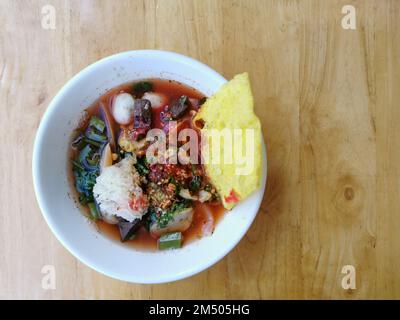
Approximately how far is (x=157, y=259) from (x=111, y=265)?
0.15 meters

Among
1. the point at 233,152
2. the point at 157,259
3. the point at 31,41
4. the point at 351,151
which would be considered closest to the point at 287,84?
the point at 351,151

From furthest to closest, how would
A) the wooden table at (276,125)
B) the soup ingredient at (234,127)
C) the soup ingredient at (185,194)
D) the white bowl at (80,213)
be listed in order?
1. the wooden table at (276,125)
2. the soup ingredient at (185,194)
3. the white bowl at (80,213)
4. the soup ingredient at (234,127)

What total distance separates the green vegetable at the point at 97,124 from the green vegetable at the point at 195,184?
33cm

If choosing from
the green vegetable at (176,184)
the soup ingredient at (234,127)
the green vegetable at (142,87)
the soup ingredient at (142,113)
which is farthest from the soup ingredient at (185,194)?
the green vegetable at (142,87)

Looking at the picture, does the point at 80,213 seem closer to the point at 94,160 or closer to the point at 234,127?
the point at 94,160

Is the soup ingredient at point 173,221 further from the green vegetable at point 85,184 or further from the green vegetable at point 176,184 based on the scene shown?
the green vegetable at point 85,184

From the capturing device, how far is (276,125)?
1.51 m

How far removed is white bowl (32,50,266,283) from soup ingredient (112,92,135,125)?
49 millimetres

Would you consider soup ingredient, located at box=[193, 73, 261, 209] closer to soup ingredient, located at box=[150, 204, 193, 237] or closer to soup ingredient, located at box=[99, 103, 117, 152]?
soup ingredient, located at box=[150, 204, 193, 237]

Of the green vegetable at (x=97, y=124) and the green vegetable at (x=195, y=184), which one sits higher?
the green vegetable at (x=97, y=124)

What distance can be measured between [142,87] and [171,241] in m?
0.49

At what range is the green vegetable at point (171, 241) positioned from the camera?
143 cm

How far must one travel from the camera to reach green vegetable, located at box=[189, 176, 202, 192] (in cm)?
140

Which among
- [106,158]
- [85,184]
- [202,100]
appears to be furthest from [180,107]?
[85,184]
